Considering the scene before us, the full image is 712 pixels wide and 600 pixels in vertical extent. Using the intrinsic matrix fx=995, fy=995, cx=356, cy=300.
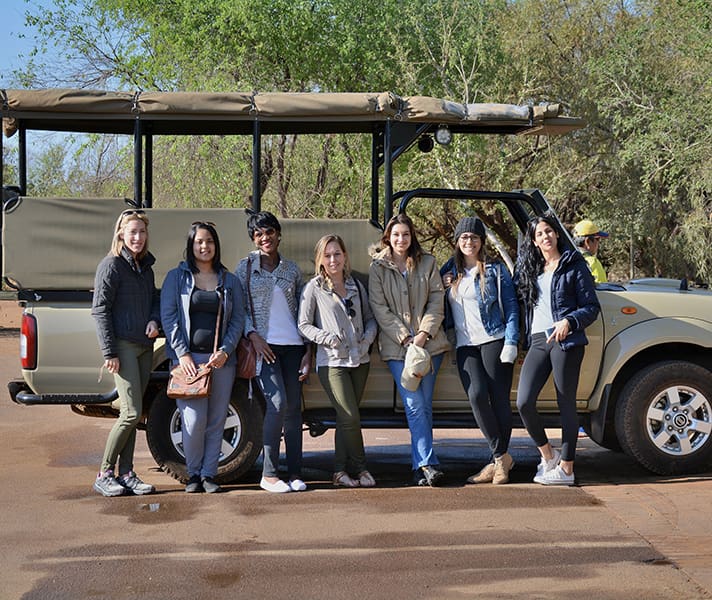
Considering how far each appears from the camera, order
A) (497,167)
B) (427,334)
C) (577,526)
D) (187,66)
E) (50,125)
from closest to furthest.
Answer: (577,526)
(427,334)
(50,125)
(497,167)
(187,66)

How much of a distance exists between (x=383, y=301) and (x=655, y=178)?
13240mm

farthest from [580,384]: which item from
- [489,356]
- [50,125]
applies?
[50,125]

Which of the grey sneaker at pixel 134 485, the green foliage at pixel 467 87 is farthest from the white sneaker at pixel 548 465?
the green foliage at pixel 467 87

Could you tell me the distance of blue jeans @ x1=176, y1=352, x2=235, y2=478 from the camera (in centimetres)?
679

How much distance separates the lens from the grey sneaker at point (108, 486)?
6758mm

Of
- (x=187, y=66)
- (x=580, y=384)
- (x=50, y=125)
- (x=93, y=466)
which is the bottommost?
(x=93, y=466)

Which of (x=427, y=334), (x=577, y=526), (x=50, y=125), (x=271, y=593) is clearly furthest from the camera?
(x=50, y=125)

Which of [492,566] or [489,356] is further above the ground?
[489,356]

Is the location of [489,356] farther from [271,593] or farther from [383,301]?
[271,593]

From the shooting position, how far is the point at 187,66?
2047 centimetres

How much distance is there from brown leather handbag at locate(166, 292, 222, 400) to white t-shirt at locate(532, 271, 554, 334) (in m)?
2.31

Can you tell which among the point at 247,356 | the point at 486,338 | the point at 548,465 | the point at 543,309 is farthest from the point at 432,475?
the point at 247,356

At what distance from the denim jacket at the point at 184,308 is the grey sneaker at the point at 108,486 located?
918 millimetres

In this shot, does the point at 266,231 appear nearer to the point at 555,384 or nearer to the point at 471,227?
the point at 471,227
